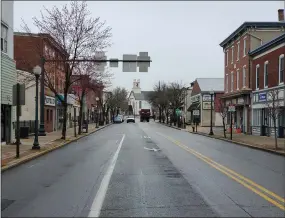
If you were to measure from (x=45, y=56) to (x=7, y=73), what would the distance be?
312 inches

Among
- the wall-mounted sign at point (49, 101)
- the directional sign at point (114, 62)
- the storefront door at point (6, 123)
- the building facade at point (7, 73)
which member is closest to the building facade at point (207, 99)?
the wall-mounted sign at point (49, 101)

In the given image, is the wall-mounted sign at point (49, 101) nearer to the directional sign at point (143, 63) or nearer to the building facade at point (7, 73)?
the building facade at point (7, 73)

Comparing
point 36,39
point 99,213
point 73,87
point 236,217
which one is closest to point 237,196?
point 236,217

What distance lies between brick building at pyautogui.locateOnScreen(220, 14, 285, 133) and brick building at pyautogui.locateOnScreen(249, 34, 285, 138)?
155 cm

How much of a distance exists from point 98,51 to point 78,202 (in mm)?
23067

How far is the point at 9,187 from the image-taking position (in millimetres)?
9984

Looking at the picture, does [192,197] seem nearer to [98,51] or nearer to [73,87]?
[98,51]

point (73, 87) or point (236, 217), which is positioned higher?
point (73, 87)

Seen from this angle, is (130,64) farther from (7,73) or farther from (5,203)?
(5,203)

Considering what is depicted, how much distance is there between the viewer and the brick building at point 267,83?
31766 millimetres

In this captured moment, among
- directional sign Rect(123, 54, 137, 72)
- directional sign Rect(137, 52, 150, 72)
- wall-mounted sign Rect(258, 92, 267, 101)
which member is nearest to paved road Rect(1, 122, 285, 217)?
directional sign Rect(137, 52, 150, 72)

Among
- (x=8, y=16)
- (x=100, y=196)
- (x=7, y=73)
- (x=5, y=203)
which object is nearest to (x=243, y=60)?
(x=8, y=16)

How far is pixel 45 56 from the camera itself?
30.1m

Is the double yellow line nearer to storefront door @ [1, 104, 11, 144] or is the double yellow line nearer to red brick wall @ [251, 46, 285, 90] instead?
storefront door @ [1, 104, 11, 144]
